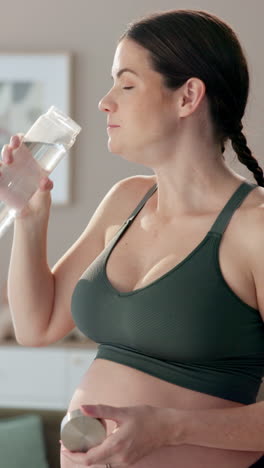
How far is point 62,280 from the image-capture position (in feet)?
5.61

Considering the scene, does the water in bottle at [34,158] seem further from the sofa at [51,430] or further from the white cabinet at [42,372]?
the white cabinet at [42,372]

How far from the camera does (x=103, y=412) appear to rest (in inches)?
50.3

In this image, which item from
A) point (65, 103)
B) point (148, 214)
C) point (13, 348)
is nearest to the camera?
point (148, 214)

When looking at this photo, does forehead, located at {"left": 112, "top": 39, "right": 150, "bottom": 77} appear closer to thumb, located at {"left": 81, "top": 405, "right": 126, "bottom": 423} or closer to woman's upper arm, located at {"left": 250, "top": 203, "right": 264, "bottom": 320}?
woman's upper arm, located at {"left": 250, "top": 203, "right": 264, "bottom": 320}

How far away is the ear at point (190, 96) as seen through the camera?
1494 mm

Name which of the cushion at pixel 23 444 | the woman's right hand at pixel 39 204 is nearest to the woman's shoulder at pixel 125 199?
the woman's right hand at pixel 39 204

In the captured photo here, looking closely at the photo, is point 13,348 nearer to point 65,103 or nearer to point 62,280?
point 65,103

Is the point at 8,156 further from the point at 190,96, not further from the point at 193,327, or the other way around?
the point at 193,327

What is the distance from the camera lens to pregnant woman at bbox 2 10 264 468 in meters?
1.38

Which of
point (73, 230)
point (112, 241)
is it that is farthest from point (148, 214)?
point (73, 230)

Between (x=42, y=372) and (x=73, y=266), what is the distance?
2.59 metres

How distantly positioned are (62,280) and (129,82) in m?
0.43

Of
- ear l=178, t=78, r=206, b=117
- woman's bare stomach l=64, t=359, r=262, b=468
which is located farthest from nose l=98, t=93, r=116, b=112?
woman's bare stomach l=64, t=359, r=262, b=468

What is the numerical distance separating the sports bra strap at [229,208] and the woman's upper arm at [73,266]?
30 centimetres
